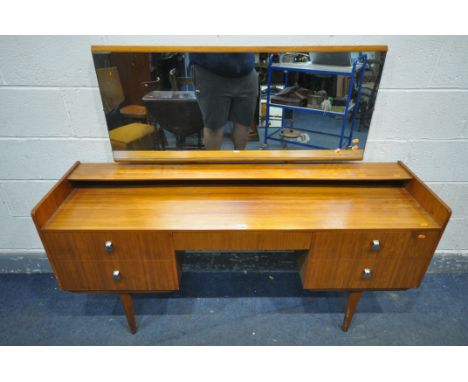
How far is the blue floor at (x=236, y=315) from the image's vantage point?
150 centimetres

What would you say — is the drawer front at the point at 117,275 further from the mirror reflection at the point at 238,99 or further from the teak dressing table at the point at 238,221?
the mirror reflection at the point at 238,99

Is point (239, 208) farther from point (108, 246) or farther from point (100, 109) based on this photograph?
point (100, 109)

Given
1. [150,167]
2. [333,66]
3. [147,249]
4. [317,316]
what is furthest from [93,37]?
[317,316]

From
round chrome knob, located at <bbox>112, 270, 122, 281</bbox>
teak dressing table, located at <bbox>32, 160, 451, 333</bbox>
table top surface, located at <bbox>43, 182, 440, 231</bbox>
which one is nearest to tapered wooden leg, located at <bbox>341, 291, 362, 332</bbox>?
teak dressing table, located at <bbox>32, 160, 451, 333</bbox>

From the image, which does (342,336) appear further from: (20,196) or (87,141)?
(20,196)

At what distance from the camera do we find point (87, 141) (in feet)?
4.63

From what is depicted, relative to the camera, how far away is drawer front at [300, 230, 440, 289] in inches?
42.2

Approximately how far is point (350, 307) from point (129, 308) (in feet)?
3.46

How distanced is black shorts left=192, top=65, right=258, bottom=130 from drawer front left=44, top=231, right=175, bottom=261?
561 mm

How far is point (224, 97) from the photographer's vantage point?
4.19 feet

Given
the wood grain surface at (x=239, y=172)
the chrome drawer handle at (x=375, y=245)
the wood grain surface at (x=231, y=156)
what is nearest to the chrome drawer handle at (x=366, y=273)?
the chrome drawer handle at (x=375, y=245)

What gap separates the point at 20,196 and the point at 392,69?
6.32 feet

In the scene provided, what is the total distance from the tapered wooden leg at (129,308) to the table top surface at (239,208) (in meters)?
0.44

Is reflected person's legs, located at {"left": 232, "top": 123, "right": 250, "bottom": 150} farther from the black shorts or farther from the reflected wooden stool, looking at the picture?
the reflected wooden stool
